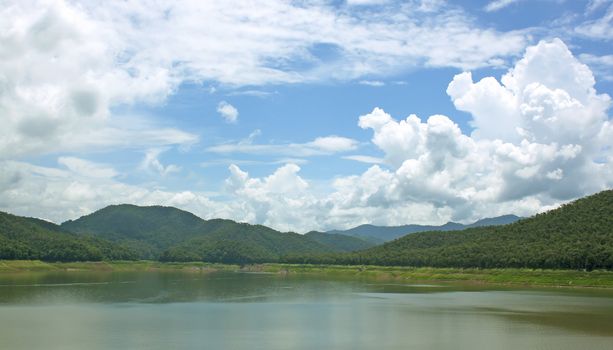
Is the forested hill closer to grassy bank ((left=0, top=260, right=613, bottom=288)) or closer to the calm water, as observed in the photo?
grassy bank ((left=0, top=260, right=613, bottom=288))

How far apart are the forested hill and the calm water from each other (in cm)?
2725

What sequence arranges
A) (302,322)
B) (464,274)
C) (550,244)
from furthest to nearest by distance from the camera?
(464,274)
(550,244)
(302,322)

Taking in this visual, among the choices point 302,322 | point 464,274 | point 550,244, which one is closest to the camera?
point 302,322

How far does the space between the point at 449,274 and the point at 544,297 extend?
6257 centimetres

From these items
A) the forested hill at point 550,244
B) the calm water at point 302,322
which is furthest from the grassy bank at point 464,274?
the calm water at point 302,322

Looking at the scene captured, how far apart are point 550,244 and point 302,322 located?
98.6 meters

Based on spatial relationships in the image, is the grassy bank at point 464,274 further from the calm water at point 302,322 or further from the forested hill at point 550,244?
the calm water at point 302,322

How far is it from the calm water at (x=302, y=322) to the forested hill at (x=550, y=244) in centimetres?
2725

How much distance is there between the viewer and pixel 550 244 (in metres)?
141

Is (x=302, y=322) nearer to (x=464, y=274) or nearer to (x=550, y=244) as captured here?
(x=464, y=274)

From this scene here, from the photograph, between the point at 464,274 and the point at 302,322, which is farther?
the point at 464,274

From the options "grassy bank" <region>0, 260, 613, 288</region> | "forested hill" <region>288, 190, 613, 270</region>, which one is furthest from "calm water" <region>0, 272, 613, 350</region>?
"forested hill" <region>288, 190, 613, 270</region>

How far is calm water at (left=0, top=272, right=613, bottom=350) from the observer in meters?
47.7

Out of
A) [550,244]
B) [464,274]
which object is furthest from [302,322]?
[550,244]
